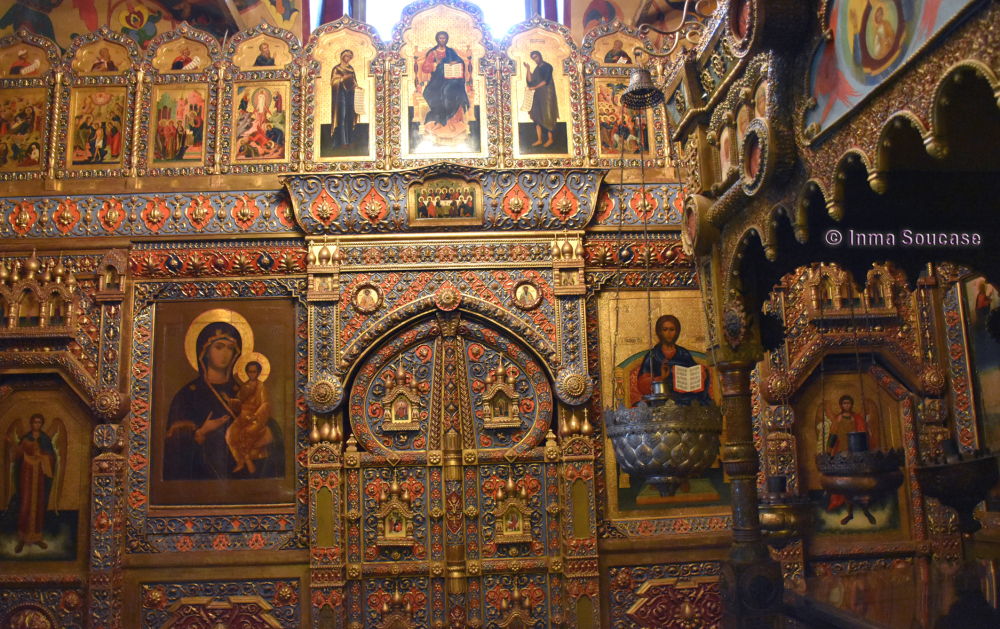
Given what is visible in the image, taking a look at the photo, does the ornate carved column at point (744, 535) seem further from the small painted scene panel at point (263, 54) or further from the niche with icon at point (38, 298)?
the niche with icon at point (38, 298)

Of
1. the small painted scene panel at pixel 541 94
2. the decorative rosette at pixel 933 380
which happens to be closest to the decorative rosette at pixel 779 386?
the decorative rosette at pixel 933 380

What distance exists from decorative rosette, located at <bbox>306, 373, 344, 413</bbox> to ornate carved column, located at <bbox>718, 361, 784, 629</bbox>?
3701 millimetres

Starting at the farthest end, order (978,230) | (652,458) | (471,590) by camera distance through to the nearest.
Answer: (471,590) → (978,230) → (652,458)

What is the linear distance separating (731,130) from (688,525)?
4.22 m

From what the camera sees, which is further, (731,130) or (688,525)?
(688,525)

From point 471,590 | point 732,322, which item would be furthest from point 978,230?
point 471,590

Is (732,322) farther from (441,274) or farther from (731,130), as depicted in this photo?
(441,274)

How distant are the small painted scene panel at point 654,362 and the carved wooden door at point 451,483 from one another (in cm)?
63

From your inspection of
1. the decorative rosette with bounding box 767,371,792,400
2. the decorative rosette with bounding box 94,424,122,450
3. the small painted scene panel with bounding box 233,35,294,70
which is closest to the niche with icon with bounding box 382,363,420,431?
the decorative rosette with bounding box 94,424,122,450

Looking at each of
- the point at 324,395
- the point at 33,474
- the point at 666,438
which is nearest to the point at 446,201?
the point at 324,395

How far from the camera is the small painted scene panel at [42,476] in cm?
732

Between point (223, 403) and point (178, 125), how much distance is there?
9.23ft

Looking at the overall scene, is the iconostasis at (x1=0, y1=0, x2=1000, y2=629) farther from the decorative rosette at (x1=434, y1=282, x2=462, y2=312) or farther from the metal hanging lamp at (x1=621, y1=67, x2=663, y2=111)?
the metal hanging lamp at (x1=621, y1=67, x2=663, y2=111)

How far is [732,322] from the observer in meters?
4.79
